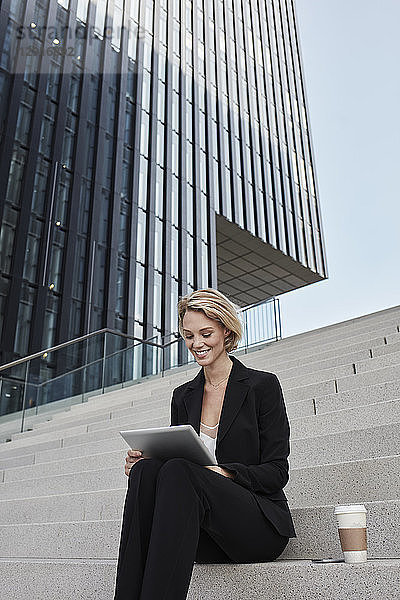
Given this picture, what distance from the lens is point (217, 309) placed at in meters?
2.28

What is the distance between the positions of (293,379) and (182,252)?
12.8 m

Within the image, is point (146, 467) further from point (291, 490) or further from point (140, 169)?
point (140, 169)

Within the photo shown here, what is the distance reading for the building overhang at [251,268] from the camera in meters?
19.9

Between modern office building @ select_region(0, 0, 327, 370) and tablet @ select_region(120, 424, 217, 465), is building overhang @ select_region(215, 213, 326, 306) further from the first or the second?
tablet @ select_region(120, 424, 217, 465)

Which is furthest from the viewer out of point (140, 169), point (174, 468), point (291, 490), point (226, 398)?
point (140, 169)

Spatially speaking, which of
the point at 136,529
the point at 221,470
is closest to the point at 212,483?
the point at 221,470

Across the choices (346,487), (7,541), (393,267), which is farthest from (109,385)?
(393,267)

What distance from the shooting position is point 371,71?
28484mm

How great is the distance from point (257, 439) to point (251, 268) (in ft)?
63.5

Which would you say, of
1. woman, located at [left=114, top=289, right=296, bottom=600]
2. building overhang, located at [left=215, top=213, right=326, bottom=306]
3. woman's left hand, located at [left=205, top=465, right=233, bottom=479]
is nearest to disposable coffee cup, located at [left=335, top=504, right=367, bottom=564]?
woman, located at [left=114, top=289, right=296, bottom=600]

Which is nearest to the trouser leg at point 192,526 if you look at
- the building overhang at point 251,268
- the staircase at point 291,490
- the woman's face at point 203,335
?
the staircase at point 291,490

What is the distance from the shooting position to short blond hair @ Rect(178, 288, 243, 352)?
7.45 feet

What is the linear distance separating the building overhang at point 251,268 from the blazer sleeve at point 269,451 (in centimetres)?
1717

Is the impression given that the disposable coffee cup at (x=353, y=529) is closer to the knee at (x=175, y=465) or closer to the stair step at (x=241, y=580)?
the stair step at (x=241, y=580)
